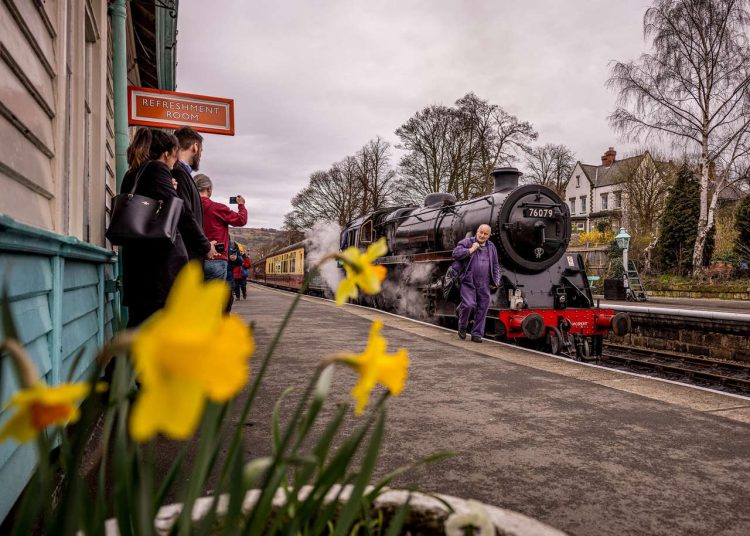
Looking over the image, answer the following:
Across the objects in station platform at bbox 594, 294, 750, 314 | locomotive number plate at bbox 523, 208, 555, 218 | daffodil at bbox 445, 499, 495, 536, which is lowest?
station platform at bbox 594, 294, 750, 314

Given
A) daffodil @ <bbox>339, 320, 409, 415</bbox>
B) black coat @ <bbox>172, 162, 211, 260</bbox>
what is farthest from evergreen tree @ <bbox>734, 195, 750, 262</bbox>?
daffodil @ <bbox>339, 320, 409, 415</bbox>

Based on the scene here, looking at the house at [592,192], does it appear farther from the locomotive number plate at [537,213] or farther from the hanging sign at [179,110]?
the hanging sign at [179,110]

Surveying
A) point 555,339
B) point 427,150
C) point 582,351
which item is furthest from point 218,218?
point 427,150

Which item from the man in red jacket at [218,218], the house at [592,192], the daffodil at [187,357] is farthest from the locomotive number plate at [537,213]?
the house at [592,192]

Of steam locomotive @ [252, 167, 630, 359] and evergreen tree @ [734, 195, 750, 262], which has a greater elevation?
evergreen tree @ [734, 195, 750, 262]

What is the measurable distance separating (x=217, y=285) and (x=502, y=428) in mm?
2817

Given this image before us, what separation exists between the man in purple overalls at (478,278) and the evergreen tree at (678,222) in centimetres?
2586

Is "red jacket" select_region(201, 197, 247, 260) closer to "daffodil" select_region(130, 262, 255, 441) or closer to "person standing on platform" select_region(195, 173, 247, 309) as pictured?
"person standing on platform" select_region(195, 173, 247, 309)

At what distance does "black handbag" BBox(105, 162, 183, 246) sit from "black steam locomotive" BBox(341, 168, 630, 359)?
5.11 metres

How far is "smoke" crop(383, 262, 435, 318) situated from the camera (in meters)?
9.65

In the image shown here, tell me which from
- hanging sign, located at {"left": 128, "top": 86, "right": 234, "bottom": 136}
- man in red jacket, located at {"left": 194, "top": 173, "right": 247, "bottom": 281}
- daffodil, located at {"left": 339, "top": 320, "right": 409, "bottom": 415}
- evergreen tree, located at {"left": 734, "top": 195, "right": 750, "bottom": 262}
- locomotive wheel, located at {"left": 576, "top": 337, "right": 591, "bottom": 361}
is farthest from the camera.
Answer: evergreen tree, located at {"left": 734, "top": 195, "right": 750, "bottom": 262}

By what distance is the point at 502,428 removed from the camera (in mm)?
2912

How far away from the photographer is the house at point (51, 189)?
5.84 ft

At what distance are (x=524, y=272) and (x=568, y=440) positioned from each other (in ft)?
17.8
